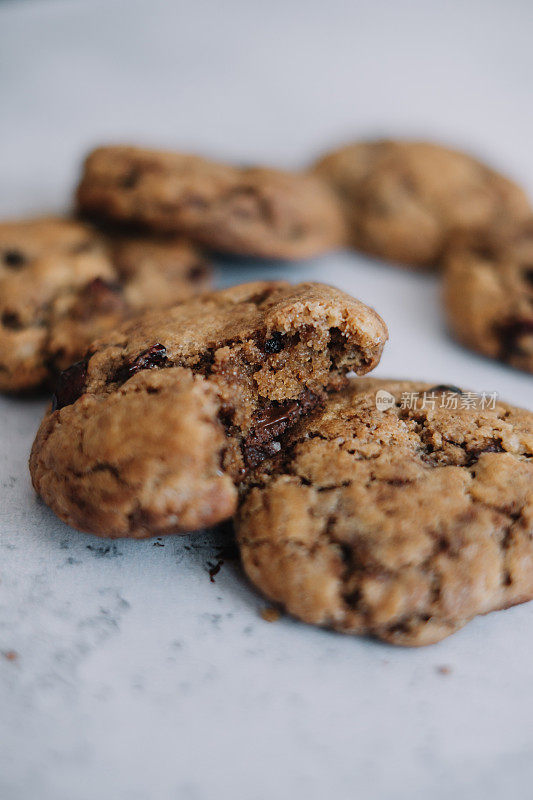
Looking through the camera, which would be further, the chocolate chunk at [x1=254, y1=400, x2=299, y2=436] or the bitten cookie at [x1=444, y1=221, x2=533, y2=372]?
the bitten cookie at [x1=444, y1=221, x2=533, y2=372]

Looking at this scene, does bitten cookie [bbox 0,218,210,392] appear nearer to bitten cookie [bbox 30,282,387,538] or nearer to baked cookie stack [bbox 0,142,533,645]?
baked cookie stack [bbox 0,142,533,645]

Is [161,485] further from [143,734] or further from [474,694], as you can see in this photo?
[474,694]

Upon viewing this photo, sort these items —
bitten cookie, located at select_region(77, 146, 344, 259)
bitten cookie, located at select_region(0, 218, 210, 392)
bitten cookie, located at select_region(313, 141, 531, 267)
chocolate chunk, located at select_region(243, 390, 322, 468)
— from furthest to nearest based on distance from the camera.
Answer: bitten cookie, located at select_region(313, 141, 531, 267)
bitten cookie, located at select_region(77, 146, 344, 259)
bitten cookie, located at select_region(0, 218, 210, 392)
chocolate chunk, located at select_region(243, 390, 322, 468)

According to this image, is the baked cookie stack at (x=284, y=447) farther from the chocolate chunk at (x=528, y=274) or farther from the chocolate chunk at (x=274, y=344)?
the chocolate chunk at (x=528, y=274)

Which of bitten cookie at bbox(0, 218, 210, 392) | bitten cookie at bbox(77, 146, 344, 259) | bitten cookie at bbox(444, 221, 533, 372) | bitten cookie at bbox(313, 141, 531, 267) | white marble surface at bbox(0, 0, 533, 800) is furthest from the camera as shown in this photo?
bitten cookie at bbox(313, 141, 531, 267)

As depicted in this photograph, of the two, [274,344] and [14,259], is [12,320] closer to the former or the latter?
[14,259]

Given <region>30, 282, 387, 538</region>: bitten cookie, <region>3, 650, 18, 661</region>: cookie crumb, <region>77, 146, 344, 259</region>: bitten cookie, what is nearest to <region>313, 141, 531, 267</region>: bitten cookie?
<region>77, 146, 344, 259</region>: bitten cookie
